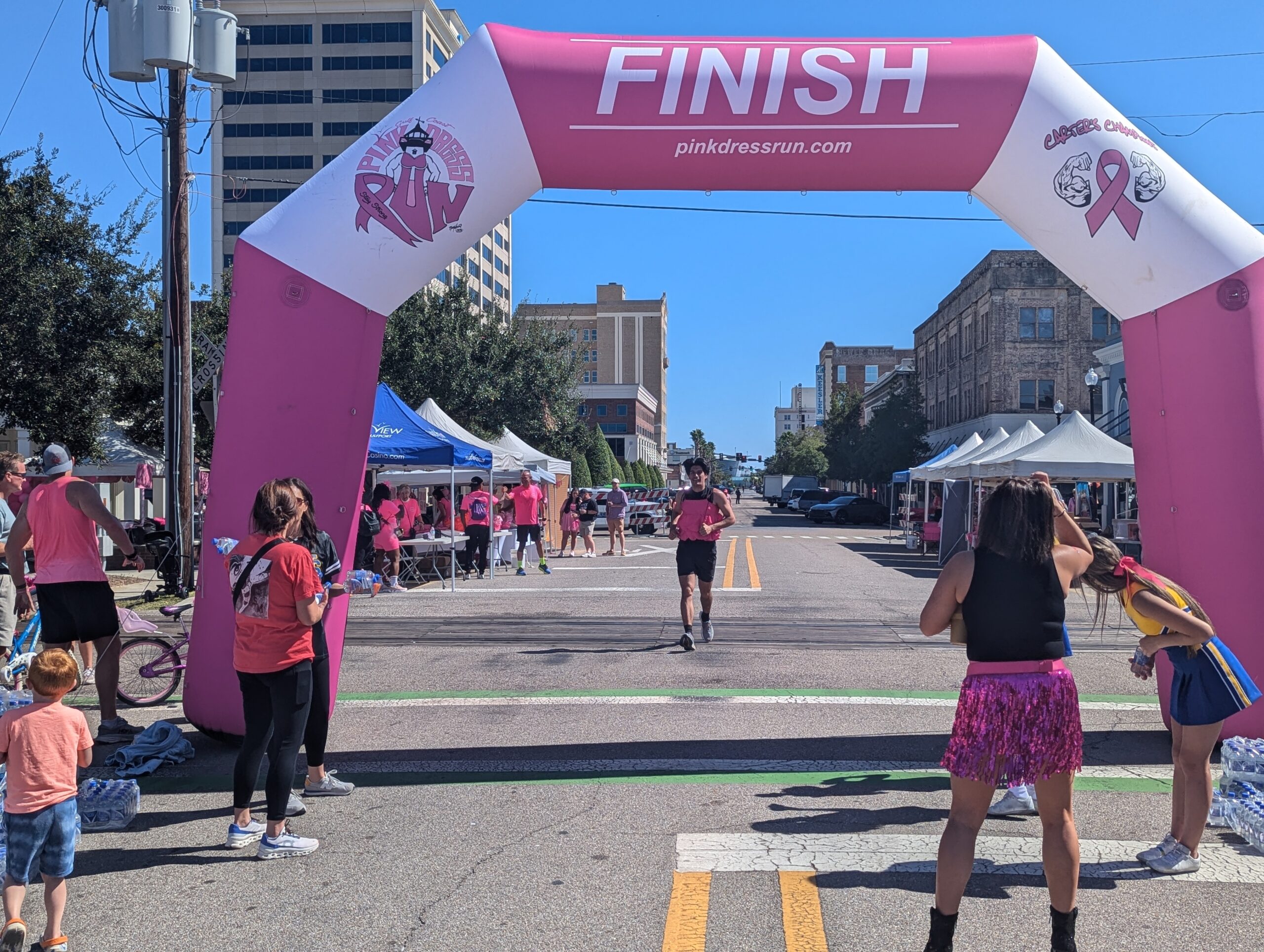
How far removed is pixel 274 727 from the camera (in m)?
4.92

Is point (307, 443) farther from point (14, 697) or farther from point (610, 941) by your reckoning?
point (610, 941)

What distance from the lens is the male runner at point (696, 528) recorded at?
1044 cm

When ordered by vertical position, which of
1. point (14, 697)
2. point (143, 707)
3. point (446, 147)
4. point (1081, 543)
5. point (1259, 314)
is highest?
point (446, 147)

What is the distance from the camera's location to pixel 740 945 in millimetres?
3912

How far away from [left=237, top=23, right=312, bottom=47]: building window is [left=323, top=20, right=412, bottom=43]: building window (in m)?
0.28

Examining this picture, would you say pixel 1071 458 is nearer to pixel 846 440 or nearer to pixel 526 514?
pixel 526 514

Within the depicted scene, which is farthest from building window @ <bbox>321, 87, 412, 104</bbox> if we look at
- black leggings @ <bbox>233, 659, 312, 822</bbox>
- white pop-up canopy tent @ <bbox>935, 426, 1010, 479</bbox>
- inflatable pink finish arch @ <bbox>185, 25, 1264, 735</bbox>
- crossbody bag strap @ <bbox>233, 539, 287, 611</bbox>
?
black leggings @ <bbox>233, 659, 312, 822</bbox>

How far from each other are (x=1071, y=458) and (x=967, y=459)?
509cm

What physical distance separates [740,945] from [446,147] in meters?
4.88

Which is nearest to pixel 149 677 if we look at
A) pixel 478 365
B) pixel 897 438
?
pixel 478 365

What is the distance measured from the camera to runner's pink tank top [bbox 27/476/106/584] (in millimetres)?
6555

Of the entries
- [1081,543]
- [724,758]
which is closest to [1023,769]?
[1081,543]

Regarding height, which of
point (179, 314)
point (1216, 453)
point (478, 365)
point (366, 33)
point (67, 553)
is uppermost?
point (366, 33)

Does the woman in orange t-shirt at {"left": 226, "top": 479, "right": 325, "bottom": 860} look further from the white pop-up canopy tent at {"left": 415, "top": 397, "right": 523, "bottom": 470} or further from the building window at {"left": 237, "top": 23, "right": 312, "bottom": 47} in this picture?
the building window at {"left": 237, "top": 23, "right": 312, "bottom": 47}
